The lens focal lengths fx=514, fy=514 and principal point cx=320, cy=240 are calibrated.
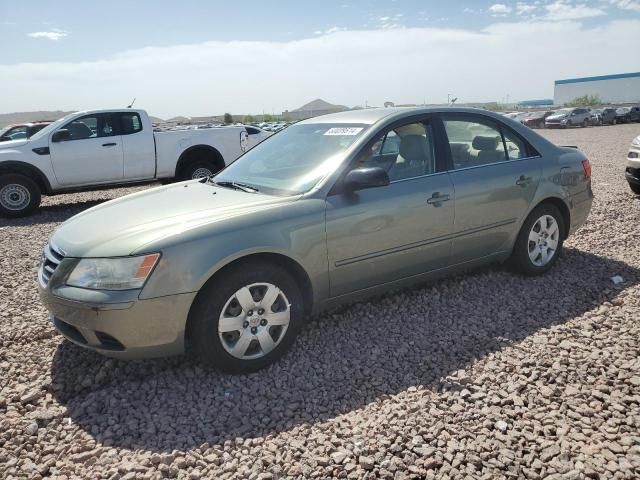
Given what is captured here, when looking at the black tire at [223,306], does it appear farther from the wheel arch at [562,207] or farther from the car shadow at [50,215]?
the car shadow at [50,215]

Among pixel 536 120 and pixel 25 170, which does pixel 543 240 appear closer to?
pixel 25 170

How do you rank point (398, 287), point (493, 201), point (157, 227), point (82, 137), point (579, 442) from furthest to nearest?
point (82, 137)
point (493, 201)
point (398, 287)
point (157, 227)
point (579, 442)

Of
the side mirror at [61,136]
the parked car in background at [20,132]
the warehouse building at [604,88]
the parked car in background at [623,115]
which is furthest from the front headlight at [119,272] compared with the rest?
the warehouse building at [604,88]

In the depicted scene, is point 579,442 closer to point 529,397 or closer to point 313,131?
point 529,397

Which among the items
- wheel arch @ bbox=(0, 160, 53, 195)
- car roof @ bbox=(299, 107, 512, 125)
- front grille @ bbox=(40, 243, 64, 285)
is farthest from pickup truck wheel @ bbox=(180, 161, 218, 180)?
front grille @ bbox=(40, 243, 64, 285)

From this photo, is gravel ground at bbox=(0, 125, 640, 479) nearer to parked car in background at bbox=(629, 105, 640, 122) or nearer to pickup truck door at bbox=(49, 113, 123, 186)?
pickup truck door at bbox=(49, 113, 123, 186)

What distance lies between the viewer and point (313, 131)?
440 centimetres

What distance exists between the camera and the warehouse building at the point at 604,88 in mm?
80250

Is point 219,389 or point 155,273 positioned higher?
point 155,273

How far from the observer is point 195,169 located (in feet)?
34.2

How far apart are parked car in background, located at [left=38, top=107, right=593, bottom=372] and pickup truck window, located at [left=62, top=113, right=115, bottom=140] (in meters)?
6.14

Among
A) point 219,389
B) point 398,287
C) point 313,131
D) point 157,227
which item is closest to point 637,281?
point 398,287

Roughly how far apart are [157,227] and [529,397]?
244cm

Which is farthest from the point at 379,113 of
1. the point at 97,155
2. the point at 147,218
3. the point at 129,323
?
the point at 97,155
